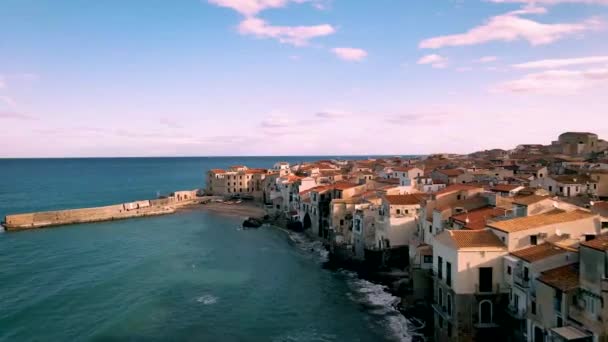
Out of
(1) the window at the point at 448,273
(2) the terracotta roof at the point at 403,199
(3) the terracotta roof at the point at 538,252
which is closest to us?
(3) the terracotta roof at the point at 538,252

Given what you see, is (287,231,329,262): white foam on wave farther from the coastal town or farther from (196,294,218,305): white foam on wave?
(196,294,218,305): white foam on wave

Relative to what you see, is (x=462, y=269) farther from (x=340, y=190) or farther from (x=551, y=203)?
(x=340, y=190)

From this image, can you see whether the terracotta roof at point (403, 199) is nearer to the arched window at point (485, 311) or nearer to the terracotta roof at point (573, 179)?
the terracotta roof at point (573, 179)

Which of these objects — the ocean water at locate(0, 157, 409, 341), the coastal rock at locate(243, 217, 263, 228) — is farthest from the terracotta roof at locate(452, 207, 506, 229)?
the coastal rock at locate(243, 217, 263, 228)

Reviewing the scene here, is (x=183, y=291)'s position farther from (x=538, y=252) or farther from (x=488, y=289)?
(x=538, y=252)

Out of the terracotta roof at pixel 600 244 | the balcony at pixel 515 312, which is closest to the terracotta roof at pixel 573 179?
the balcony at pixel 515 312

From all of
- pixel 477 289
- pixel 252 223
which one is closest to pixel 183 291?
pixel 477 289
